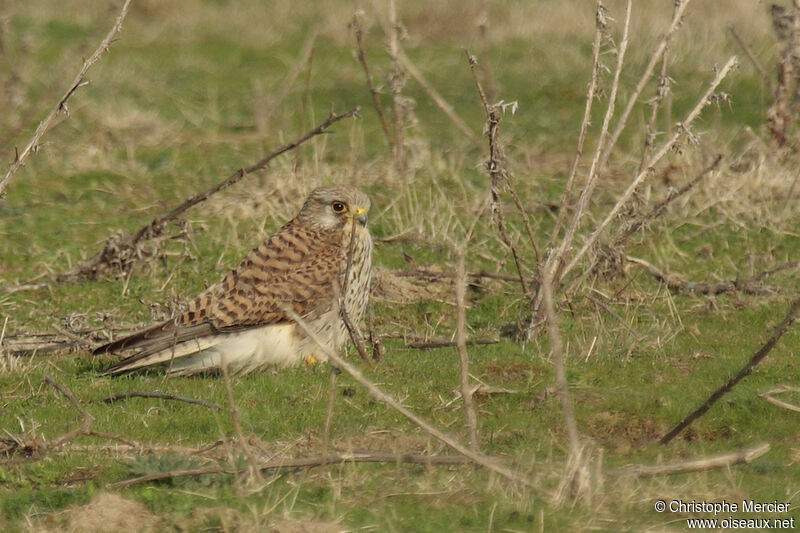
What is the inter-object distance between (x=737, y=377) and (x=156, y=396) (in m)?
2.90

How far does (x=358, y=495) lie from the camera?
5.36 meters

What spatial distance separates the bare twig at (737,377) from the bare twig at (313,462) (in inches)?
43.1

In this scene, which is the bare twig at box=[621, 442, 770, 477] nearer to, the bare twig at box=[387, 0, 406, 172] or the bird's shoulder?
the bird's shoulder

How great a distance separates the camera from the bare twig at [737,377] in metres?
5.37

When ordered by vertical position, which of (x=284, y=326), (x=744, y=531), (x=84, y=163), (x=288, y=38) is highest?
(x=288, y=38)

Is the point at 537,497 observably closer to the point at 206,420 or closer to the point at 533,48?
the point at 206,420

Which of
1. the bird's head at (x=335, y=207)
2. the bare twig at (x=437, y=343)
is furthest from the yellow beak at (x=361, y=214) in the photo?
the bare twig at (x=437, y=343)

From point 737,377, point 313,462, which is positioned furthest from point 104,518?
point 737,377

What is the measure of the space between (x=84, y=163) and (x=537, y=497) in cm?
829

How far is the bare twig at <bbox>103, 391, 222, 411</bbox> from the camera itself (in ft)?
21.9

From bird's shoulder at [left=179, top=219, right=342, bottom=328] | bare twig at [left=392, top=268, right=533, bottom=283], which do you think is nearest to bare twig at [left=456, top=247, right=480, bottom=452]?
bird's shoulder at [left=179, top=219, right=342, bottom=328]

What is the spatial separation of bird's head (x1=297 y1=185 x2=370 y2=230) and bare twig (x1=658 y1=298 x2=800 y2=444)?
8.66 feet

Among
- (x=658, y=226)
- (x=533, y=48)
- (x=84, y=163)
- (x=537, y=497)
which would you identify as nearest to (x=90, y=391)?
(x=537, y=497)

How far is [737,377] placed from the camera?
5520 millimetres
